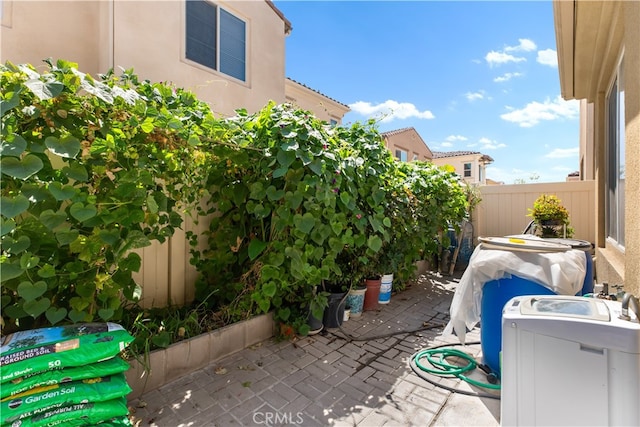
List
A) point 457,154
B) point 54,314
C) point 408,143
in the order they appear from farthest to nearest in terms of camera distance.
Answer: point 457,154
point 408,143
point 54,314

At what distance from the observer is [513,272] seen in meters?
2.12

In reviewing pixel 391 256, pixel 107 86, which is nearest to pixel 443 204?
pixel 391 256

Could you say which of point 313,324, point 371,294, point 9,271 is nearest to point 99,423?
point 9,271

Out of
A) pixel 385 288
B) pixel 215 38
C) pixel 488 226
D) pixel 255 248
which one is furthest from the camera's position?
pixel 488 226

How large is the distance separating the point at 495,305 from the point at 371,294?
1.82 meters

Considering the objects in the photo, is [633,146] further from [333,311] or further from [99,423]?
[99,423]

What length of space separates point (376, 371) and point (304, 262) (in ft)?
3.68

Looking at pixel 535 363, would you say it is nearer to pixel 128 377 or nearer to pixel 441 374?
pixel 441 374

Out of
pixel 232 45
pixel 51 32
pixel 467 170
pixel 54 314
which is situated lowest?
pixel 54 314

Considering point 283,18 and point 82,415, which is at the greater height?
point 283,18

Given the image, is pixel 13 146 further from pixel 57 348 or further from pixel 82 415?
pixel 82 415

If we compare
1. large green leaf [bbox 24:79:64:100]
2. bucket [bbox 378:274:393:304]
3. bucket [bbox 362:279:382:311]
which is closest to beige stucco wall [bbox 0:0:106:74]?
large green leaf [bbox 24:79:64:100]

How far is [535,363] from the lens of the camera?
1256 mm

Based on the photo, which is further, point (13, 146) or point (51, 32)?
point (51, 32)
